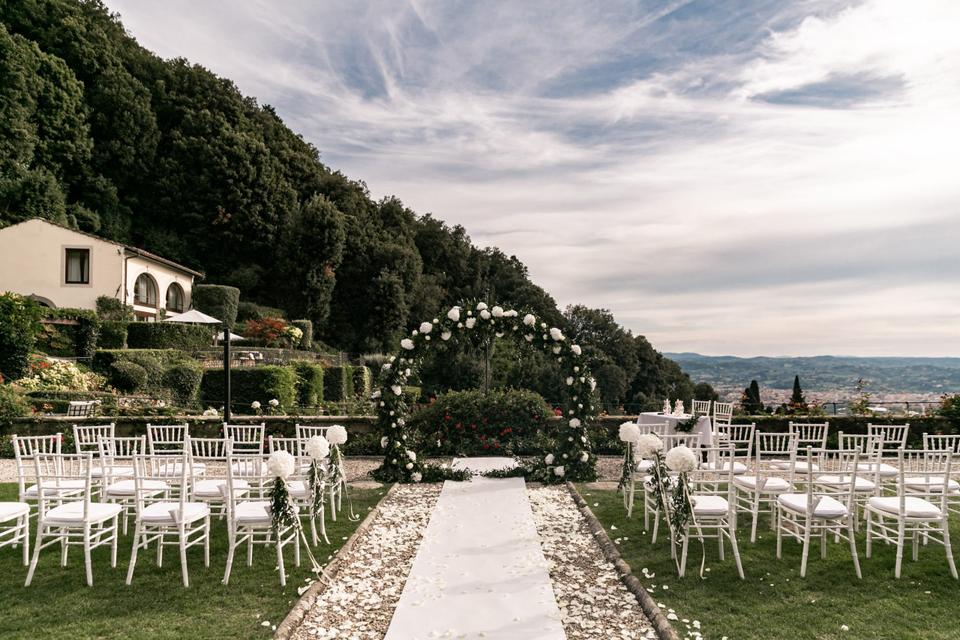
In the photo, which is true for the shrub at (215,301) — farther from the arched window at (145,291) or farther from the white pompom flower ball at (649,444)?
the white pompom flower ball at (649,444)

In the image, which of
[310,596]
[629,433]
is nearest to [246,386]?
[629,433]

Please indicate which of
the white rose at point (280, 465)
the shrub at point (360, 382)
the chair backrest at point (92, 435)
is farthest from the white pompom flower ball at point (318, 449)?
the shrub at point (360, 382)

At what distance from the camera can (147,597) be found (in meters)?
5.04

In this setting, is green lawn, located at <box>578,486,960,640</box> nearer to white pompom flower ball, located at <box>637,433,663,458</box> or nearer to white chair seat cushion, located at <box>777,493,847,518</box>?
white chair seat cushion, located at <box>777,493,847,518</box>

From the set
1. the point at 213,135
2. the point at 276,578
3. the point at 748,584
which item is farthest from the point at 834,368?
the point at 213,135

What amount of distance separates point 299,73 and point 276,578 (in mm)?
16447

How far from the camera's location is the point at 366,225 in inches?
1607

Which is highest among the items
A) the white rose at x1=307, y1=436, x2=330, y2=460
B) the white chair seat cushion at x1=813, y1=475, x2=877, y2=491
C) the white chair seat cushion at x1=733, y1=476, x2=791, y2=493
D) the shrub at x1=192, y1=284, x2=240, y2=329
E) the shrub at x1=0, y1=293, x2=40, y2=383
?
the shrub at x1=192, y1=284, x2=240, y2=329

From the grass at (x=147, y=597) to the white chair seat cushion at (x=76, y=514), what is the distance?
1.69 ft

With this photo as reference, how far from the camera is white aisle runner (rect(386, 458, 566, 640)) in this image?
4477 millimetres

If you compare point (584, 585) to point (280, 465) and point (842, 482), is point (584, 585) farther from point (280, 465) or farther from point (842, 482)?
point (842, 482)

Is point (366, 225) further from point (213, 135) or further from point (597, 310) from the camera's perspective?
point (597, 310)

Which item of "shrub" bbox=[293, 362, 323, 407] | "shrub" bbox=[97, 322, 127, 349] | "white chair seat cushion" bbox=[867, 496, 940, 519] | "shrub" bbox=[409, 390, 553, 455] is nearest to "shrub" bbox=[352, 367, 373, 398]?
"shrub" bbox=[293, 362, 323, 407]

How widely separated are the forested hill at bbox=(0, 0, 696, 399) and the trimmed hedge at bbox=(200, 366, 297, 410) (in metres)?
17.9
